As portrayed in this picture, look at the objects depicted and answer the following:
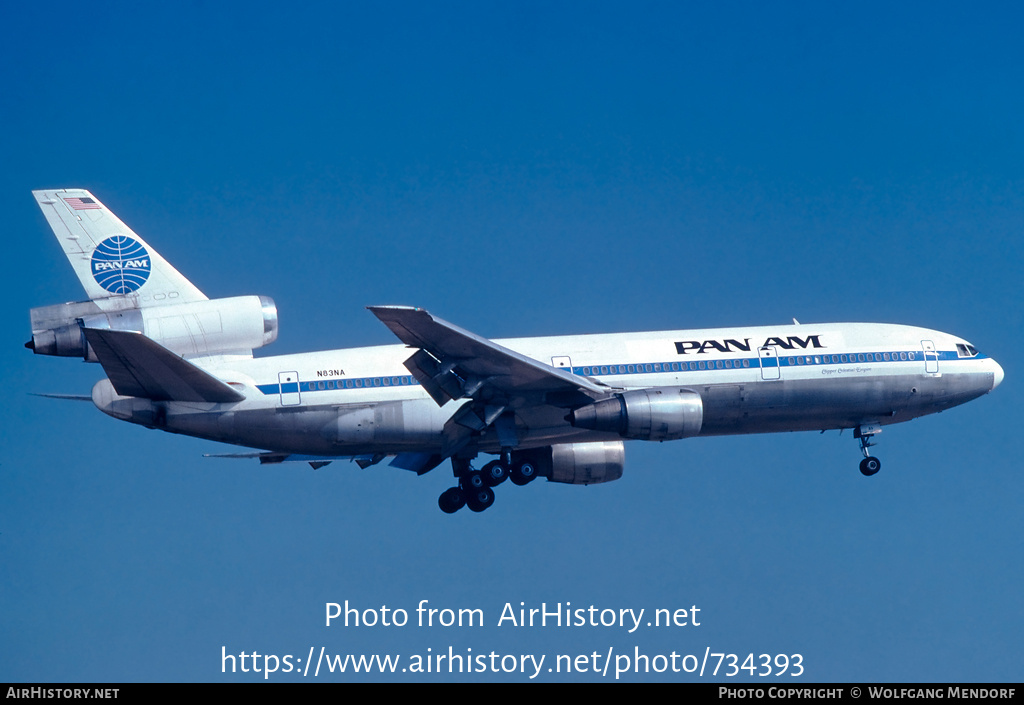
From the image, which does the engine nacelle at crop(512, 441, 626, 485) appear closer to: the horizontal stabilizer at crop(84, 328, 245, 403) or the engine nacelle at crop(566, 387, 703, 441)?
the engine nacelle at crop(566, 387, 703, 441)

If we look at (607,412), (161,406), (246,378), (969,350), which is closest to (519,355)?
(607,412)

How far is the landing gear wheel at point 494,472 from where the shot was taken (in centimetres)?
4003

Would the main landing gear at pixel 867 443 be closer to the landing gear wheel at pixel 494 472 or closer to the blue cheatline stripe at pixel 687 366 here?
the blue cheatline stripe at pixel 687 366

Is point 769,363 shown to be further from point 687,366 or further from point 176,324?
point 176,324

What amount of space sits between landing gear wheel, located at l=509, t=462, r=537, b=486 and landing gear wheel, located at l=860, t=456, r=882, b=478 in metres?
10.6

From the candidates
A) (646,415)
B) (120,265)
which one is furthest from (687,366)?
(120,265)

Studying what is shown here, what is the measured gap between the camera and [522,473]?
133ft

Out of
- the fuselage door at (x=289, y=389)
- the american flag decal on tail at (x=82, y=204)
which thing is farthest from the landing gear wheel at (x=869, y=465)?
the american flag decal on tail at (x=82, y=204)

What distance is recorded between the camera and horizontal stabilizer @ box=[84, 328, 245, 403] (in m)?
33.0

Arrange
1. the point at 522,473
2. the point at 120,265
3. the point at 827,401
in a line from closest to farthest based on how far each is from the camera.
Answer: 1. the point at 120,265
2. the point at 827,401
3. the point at 522,473

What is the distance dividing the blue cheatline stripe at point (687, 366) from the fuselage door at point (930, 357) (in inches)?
4.3

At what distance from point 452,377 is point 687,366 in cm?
732

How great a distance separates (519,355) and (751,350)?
26.2 feet

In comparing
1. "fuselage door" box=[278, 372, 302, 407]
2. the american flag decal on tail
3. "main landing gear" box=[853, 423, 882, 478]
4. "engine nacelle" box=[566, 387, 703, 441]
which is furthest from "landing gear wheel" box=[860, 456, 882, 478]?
the american flag decal on tail
